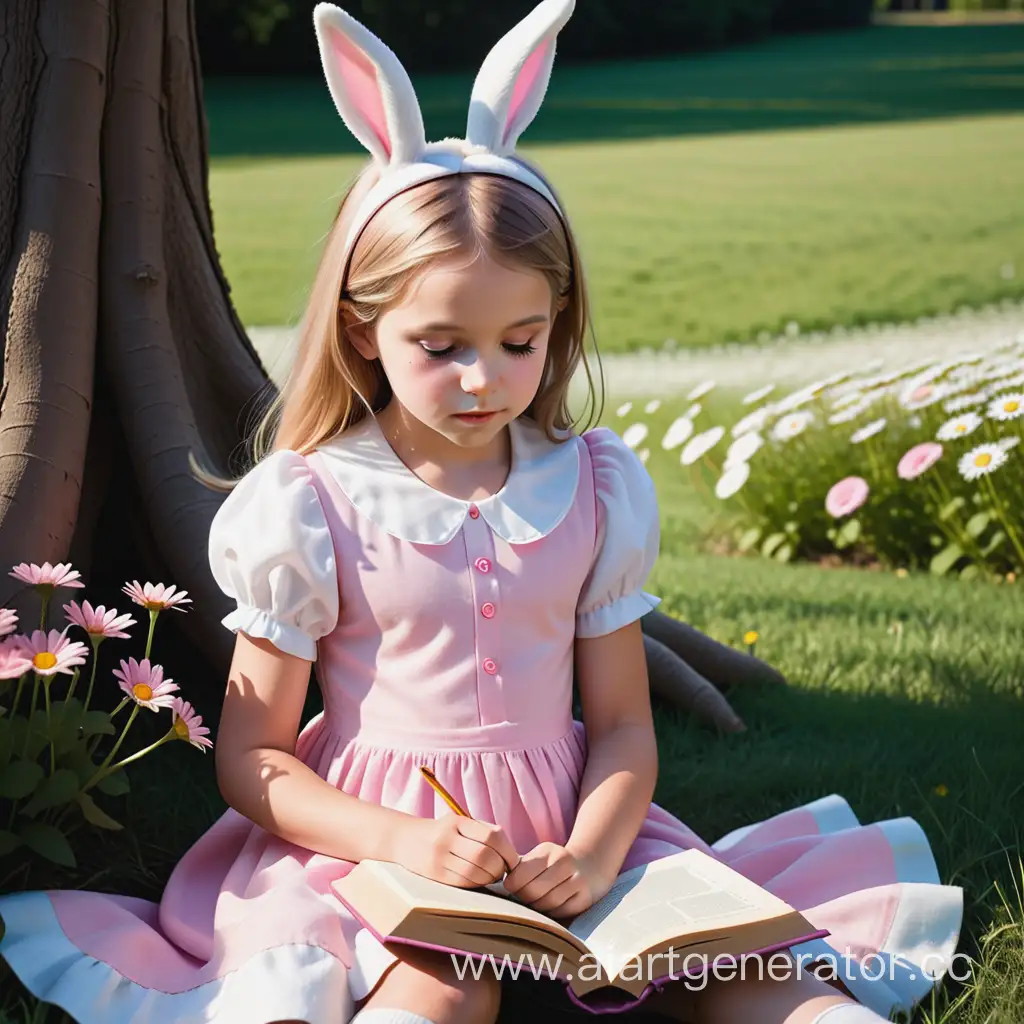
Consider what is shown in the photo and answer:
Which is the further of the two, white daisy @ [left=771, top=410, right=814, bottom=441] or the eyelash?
white daisy @ [left=771, top=410, right=814, bottom=441]

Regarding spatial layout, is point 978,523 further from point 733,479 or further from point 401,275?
point 401,275

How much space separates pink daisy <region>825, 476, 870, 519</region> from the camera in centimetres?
400

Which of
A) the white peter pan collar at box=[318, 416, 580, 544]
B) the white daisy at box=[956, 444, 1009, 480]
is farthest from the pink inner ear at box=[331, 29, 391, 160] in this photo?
the white daisy at box=[956, 444, 1009, 480]

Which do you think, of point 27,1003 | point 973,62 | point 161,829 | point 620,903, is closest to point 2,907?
point 27,1003

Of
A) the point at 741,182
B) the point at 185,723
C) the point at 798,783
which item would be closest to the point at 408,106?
the point at 185,723

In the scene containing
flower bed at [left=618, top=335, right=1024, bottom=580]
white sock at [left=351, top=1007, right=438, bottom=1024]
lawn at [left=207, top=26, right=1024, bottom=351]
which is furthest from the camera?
lawn at [left=207, top=26, right=1024, bottom=351]

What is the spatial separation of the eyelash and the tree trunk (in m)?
0.73

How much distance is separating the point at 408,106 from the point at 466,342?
1.04ft

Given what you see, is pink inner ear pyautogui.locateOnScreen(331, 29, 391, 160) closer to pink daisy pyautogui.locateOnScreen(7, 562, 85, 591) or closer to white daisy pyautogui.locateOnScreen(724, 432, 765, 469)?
pink daisy pyautogui.locateOnScreen(7, 562, 85, 591)

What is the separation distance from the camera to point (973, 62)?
17.2m

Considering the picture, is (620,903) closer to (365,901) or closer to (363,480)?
(365,901)

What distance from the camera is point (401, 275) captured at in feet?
5.73

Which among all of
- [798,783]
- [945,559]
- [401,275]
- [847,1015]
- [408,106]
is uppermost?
[408,106]

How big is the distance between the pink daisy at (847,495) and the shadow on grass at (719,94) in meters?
11.2
